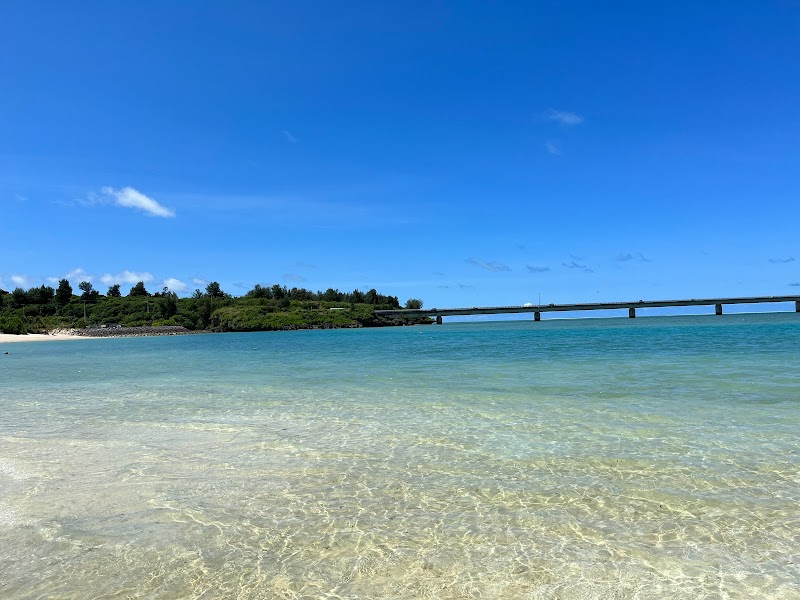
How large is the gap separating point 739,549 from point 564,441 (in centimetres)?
475

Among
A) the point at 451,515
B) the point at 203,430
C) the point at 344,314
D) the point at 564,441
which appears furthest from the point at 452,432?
the point at 344,314

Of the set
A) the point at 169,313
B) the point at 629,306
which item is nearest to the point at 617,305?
the point at 629,306

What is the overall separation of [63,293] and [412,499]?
225 m

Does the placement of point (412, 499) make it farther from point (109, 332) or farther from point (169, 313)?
point (169, 313)

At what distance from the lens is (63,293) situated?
193 meters

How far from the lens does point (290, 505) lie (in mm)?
7090

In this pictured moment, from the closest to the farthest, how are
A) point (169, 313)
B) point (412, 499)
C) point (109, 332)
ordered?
point (412, 499)
point (109, 332)
point (169, 313)

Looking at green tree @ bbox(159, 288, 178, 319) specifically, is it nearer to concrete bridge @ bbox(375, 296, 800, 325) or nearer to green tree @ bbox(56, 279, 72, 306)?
green tree @ bbox(56, 279, 72, 306)

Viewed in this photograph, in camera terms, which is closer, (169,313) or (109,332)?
(109,332)

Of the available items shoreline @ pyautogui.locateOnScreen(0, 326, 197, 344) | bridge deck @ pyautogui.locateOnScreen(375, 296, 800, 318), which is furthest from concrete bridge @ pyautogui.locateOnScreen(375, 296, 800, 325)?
shoreline @ pyautogui.locateOnScreen(0, 326, 197, 344)

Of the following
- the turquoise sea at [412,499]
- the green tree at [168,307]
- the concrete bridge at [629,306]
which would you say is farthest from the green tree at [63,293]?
the turquoise sea at [412,499]

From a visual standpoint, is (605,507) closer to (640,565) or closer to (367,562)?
(640,565)

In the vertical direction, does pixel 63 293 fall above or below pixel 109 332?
above

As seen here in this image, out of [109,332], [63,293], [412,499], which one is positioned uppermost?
[63,293]
